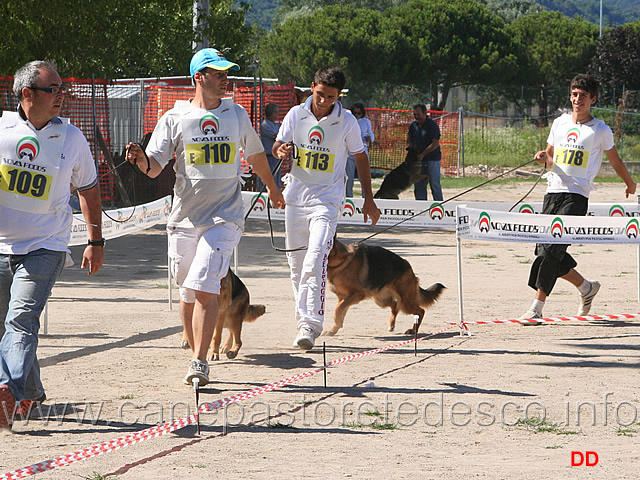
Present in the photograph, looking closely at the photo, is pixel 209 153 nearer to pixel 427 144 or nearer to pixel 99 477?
pixel 99 477

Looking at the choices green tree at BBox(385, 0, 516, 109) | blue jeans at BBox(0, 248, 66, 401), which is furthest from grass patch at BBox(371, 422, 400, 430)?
green tree at BBox(385, 0, 516, 109)

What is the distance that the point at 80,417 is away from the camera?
5.23 m

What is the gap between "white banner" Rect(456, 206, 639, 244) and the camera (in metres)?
8.31

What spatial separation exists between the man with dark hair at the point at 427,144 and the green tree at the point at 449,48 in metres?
38.6

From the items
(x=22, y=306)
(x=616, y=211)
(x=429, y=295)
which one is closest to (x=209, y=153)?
(x=22, y=306)

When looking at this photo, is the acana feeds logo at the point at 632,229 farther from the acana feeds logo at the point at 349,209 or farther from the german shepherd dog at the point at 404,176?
the german shepherd dog at the point at 404,176

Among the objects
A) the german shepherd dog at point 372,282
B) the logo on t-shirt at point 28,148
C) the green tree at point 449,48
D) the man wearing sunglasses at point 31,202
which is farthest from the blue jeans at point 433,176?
the green tree at point 449,48

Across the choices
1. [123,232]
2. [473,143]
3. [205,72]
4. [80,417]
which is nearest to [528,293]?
[123,232]

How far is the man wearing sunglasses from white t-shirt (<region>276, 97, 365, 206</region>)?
2.34m

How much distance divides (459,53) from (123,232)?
165ft

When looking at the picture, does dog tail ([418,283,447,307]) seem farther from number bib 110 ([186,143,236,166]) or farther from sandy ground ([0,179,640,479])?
number bib 110 ([186,143,236,166])

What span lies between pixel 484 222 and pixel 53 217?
444cm

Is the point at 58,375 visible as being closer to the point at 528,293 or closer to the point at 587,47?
the point at 528,293

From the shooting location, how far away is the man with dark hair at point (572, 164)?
841 cm
